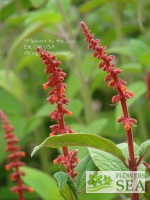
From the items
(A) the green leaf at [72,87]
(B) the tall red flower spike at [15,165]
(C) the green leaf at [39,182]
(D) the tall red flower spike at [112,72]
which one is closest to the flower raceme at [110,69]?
(D) the tall red flower spike at [112,72]

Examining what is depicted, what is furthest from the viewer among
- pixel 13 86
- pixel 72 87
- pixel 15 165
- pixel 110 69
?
pixel 72 87

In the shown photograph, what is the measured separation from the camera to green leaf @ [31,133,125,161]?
47 cm

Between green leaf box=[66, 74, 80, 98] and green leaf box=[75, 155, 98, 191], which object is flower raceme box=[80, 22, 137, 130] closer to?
green leaf box=[75, 155, 98, 191]

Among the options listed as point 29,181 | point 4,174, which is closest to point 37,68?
point 4,174

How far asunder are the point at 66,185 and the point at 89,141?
0.16 ft

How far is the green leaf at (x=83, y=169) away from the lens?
536 millimetres

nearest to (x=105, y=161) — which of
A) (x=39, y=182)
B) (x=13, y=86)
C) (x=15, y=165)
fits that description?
(x=15, y=165)

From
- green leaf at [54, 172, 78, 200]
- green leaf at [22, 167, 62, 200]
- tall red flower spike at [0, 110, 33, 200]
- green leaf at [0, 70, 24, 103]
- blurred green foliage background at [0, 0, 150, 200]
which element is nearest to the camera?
green leaf at [54, 172, 78, 200]

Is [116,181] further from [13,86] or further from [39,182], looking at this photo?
[13,86]

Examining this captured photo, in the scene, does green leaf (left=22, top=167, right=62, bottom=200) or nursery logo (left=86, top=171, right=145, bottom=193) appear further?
green leaf (left=22, top=167, right=62, bottom=200)

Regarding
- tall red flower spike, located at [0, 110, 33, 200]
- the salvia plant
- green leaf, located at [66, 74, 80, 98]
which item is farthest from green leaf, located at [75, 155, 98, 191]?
green leaf, located at [66, 74, 80, 98]

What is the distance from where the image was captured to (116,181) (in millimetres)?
520

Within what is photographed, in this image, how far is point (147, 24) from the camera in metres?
1.87

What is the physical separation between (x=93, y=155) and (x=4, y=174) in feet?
2.94
